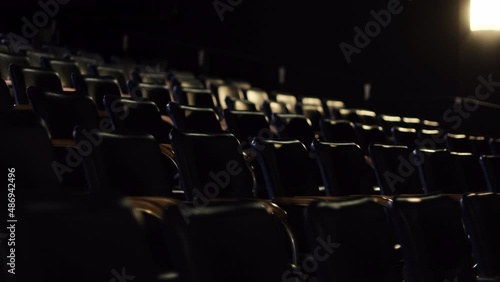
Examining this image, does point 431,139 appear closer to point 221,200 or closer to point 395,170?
point 395,170

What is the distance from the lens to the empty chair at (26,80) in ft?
6.47

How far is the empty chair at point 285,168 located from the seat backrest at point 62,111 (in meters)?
0.41

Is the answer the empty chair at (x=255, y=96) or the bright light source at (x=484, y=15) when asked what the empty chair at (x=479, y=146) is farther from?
the bright light source at (x=484, y=15)

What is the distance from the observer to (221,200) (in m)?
0.81

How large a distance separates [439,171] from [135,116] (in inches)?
32.2

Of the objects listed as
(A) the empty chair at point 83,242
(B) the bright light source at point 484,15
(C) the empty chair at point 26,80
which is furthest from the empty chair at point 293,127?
(B) the bright light source at point 484,15

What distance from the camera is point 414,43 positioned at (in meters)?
4.97

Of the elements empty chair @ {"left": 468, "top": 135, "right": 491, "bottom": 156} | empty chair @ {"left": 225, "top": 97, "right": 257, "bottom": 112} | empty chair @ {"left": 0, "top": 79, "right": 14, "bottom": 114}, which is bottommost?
empty chair @ {"left": 468, "top": 135, "right": 491, "bottom": 156}

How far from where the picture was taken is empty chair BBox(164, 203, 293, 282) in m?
0.70

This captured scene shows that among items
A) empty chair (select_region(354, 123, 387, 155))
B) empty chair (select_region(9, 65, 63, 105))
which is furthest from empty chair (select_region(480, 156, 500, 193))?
empty chair (select_region(9, 65, 63, 105))

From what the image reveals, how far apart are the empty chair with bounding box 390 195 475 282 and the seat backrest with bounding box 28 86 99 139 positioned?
2.74ft

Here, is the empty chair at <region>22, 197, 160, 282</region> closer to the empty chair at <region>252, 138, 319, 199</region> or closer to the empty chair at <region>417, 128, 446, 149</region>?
the empty chair at <region>252, 138, 319, 199</region>

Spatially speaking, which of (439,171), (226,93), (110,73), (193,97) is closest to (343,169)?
(439,171)

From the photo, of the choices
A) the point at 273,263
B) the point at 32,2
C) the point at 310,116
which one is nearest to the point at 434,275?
the point at 273,263
